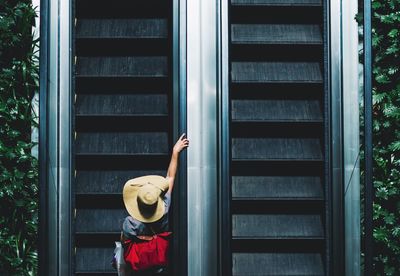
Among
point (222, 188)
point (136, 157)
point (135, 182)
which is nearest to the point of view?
point (135, 182)

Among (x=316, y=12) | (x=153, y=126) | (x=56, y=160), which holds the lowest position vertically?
(x=56, y=160)

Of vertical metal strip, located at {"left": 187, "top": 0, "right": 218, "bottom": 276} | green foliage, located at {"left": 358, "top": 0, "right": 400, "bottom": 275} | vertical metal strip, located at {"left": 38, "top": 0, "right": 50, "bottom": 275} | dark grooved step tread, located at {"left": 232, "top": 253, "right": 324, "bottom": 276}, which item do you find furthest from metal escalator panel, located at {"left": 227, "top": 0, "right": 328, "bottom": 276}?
vertical metal strip, located at {"left": 38, "top": 0, "right": 50, "bottom": 275}

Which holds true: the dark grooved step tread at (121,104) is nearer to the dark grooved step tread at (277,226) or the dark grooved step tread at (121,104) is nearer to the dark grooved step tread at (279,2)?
the dark grooved step tread at (279,2)

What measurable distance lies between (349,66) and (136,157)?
2.02 metres

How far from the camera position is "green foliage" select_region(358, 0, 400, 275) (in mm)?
4711

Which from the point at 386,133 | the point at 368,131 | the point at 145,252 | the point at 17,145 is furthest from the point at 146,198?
the point at 386,133

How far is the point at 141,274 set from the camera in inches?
155

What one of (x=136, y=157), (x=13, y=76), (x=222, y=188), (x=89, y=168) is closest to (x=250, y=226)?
(x=222, y=188)

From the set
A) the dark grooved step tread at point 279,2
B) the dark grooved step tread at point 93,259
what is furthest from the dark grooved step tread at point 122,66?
the dark grooved step tread at point 93,259

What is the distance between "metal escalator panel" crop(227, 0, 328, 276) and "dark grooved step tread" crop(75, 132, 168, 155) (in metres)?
0.64

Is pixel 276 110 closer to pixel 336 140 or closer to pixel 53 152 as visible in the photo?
pixel 336 140

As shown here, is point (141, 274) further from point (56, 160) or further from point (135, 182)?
point (56, 160)

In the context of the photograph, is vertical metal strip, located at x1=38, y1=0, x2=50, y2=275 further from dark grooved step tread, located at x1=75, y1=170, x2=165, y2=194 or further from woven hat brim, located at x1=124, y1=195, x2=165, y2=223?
dark grooved step tread, located at x1=75, y1=170, x2=165, y2=194

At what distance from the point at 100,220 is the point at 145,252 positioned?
1.06m
